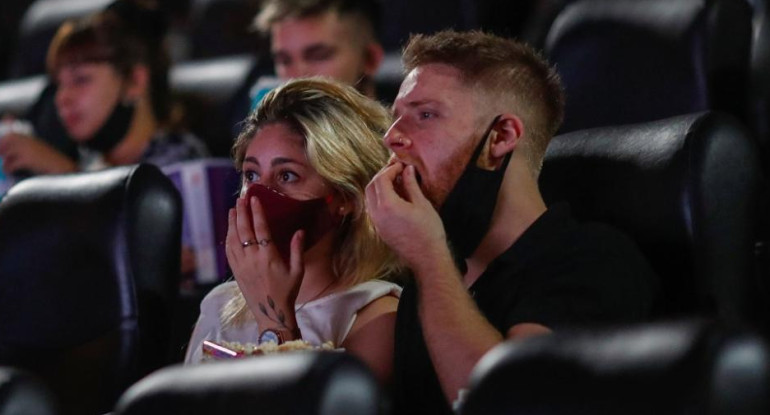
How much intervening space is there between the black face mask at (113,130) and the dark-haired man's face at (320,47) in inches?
19.0

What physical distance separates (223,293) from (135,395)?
0.91 metres

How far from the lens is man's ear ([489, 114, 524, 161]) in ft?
5.68

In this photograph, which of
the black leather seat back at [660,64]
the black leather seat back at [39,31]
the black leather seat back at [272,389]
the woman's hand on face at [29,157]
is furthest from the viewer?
the black leather seat back at [39,31]

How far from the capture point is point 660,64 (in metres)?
2.31

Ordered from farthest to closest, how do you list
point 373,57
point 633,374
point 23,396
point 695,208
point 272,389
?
point 373,57 < point 695,208 < point 23,396 < point 272,389 < point 633,374

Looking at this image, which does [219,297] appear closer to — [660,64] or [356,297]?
[356,297]

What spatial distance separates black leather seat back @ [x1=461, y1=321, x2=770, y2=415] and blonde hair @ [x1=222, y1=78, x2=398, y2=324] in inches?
33.2

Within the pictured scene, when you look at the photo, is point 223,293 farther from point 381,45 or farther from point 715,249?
point 381,45

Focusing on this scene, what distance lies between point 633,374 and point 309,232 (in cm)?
97

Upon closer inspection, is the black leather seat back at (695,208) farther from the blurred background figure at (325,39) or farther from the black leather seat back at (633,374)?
the blurred background figure at (325,39)

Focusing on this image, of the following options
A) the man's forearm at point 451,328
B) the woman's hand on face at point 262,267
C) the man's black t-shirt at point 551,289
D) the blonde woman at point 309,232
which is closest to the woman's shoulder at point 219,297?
the blonde woman at point 309,232

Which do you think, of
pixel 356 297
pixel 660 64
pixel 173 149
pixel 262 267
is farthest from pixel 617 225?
pixel 173 149

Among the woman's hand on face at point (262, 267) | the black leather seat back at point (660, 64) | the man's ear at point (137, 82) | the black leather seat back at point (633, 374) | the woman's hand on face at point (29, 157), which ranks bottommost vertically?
the woman's hand on face at point (29, 157)

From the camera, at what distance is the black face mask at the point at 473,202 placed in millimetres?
1710
